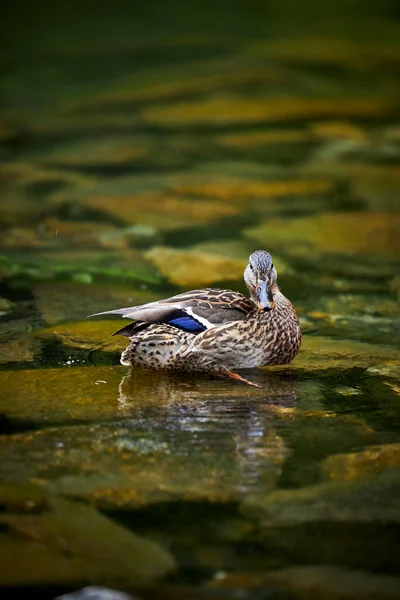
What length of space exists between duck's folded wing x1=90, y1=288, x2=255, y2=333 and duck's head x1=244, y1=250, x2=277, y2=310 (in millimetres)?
152

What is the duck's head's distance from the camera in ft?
21.7

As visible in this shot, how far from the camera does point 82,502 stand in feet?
14.6

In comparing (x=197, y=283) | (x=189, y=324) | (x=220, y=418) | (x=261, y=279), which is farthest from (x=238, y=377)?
(x=197, y=283)

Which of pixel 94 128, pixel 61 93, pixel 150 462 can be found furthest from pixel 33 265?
pixel 61 93

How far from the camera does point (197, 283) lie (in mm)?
8352

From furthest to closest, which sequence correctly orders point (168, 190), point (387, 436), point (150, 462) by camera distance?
point (168, 190)
point (387, 436)
point (150, 462)

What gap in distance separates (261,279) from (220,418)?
148 centimetres

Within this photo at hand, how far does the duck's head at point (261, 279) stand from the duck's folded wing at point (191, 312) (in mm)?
→ 152

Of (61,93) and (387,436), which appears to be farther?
(61,93)

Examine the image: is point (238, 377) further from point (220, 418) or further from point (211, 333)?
point (220, 418)

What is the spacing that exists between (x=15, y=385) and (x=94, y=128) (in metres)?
7.70

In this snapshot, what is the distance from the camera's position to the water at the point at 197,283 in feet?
13.6

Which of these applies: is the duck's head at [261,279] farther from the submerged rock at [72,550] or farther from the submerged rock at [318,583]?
the submerged rock at [318,583]

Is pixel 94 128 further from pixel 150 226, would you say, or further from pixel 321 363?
pixel 321 363
